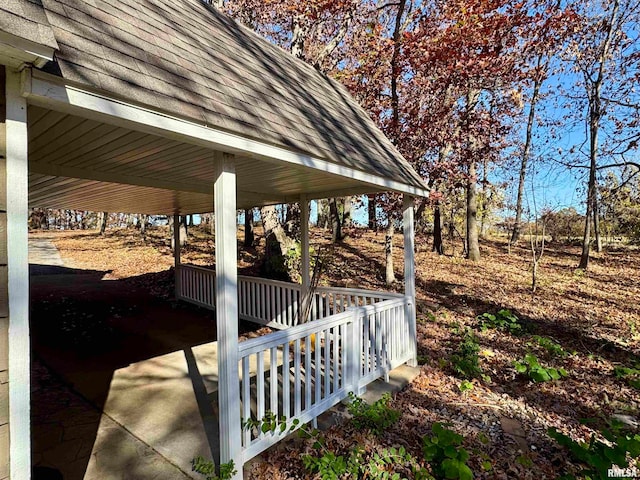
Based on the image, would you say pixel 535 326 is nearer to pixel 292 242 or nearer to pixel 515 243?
pixel 292 242

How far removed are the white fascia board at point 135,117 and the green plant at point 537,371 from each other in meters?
3.83

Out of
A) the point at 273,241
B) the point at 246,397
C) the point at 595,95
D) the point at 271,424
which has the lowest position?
the point at 271,424

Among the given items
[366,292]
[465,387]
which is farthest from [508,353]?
[366,292]

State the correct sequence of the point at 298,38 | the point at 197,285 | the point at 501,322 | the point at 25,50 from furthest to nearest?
the point at 298,38, the point at 197,285, the point at 501,322, the point at 25,50

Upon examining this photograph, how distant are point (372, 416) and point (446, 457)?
73cm

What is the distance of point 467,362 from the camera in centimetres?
443

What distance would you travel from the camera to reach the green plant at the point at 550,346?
494 centimetres

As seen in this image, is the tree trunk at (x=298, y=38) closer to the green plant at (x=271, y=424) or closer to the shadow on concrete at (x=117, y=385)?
the shadow on concrete at (x=117, y=385)

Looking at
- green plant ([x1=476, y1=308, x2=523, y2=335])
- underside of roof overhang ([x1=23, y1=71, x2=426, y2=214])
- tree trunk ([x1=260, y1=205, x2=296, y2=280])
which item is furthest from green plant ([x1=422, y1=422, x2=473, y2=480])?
tree trunk ([x1=260, y1=205, x2=296, y2=280])

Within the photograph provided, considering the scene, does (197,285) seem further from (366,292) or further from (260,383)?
(260,383)

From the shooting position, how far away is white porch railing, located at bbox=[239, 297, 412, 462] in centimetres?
259

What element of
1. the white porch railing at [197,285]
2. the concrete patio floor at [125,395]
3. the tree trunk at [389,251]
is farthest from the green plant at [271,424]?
the tree trunk at [389,251]

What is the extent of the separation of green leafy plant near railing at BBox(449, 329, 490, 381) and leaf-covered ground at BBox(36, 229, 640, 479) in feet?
0.35

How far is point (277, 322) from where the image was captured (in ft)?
20.2
